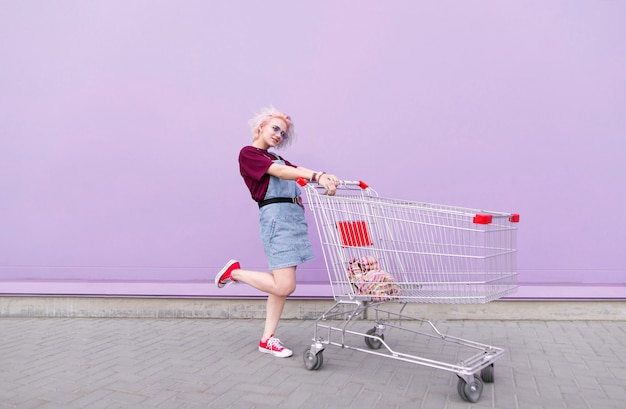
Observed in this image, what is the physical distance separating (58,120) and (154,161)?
1.11 meters

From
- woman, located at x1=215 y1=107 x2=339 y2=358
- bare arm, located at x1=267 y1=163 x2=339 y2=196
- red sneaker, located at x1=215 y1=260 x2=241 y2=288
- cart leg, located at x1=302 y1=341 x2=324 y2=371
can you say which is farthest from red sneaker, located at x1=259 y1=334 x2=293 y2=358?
bare arm, located at x1=267 y1=163 x2=339 y2=196

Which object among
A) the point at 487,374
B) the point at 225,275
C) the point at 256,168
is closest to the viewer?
the point at 487,374

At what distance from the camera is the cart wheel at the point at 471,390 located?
2.99 meters

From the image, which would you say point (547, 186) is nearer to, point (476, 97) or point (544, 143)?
point (544, 143)

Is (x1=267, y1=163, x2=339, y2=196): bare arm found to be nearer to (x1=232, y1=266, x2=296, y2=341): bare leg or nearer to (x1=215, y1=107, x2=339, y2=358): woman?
(x1=215, y1=107, x2=339, y2=358): woman

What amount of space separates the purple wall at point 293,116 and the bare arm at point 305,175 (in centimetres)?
153

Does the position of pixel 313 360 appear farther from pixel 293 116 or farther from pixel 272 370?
pixel 293 116

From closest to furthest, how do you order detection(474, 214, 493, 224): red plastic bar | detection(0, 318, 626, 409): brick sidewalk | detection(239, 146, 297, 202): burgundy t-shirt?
detection(474, 214, 493, 224): red plastic bar < detection(0, 318, 626, 409): brick sidewalk < detection(239, 146, 297, 202): burgundy t-shirt

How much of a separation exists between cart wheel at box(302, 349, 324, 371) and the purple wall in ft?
4.87

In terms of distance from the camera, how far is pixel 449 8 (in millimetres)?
4992

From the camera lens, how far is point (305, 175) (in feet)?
11.6

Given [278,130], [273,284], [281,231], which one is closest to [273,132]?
[278,130]

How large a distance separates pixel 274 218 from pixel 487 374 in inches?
68.8

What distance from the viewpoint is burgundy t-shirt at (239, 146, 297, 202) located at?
3.75 meters
